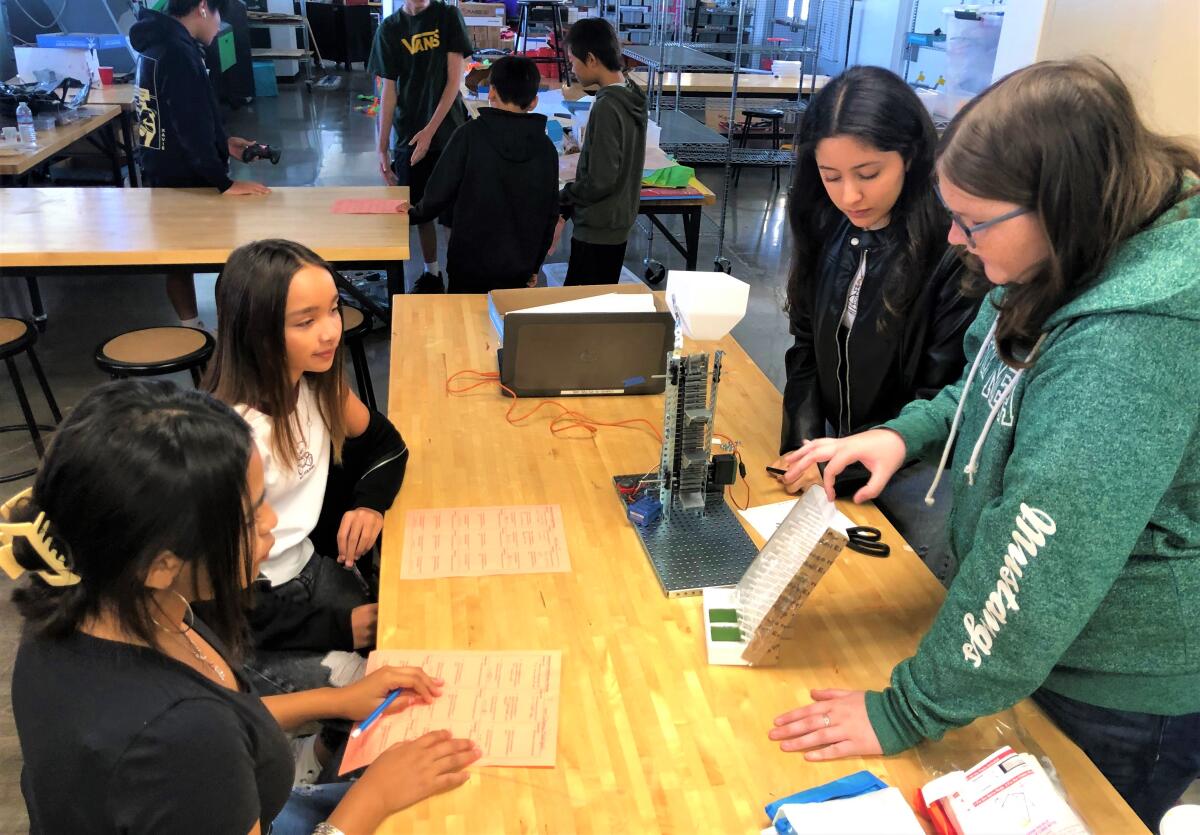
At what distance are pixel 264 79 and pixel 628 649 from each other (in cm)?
1014

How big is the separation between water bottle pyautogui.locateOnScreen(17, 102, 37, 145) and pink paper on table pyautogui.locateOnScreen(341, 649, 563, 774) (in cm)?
425

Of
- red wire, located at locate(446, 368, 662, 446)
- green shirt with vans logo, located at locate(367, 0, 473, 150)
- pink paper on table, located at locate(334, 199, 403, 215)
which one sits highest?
green shirt with vans logo, located at locate(367, 0, 473, 150)

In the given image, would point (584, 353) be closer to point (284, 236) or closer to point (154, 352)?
point (154, 352)

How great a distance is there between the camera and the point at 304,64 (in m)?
11.3

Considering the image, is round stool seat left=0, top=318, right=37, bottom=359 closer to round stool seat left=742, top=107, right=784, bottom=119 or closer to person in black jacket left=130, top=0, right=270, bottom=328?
person in black jacket left=130, top=0, right=270, bottom=328

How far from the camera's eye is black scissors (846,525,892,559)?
64.1 inches

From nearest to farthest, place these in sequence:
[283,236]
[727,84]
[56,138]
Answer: [283,236], [56,138], [727,84]

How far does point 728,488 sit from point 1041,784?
0.86m

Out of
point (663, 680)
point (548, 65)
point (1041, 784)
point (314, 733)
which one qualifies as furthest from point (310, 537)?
point (548, 65)

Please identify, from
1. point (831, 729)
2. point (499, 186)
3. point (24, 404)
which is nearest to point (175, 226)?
point (24, 404)

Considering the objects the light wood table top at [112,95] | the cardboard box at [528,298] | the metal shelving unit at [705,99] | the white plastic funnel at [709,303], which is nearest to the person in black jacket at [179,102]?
the cardboard box at [528,298]

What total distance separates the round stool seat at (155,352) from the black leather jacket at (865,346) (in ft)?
5.70

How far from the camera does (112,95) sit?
5676mm

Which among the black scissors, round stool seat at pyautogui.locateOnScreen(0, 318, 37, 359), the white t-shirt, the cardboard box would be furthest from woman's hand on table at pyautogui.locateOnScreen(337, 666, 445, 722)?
Result: round stool seat at pyautogui.locateOnScreen(0, 318, 37, 359)
